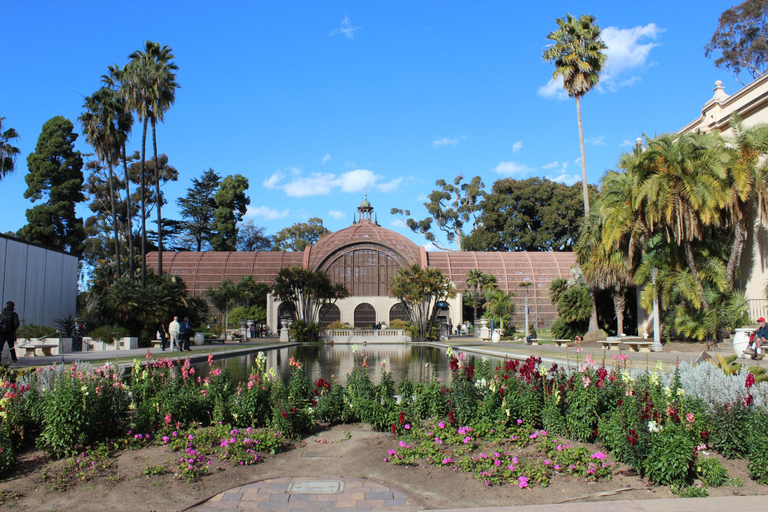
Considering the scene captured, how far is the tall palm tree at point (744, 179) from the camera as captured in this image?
68.9 feet

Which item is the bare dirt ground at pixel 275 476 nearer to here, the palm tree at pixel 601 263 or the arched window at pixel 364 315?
the palm tree at pixel 601 263

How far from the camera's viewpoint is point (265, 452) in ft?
21.5

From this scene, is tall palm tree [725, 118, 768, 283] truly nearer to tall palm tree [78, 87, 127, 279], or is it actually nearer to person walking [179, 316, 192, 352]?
person walking [179, 316, 192, 352]

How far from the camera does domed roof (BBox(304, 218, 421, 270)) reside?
59.5 m

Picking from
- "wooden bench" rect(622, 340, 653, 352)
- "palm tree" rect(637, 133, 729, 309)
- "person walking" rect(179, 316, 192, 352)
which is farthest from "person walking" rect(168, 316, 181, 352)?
"wooden bench" rect(622, 340, 653, 352)

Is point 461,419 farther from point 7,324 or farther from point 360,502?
point 7,324

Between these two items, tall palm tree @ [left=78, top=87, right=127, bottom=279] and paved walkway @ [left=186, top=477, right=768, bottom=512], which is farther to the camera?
tall palm tree @ [left=78, top=87, right=127, bottom=279]

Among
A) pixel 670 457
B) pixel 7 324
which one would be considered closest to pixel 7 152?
pixel 7 324

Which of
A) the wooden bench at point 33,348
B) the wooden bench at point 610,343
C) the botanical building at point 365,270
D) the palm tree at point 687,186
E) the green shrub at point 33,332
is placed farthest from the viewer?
the botanical building at point 365,270

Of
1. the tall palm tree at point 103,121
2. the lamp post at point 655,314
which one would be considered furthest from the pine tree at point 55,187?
the lamp post at point 655,314

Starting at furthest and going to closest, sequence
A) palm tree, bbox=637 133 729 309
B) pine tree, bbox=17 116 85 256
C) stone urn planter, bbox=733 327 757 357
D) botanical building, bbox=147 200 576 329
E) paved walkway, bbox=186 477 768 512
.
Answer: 1. botanical building, bbox=147 200 576 329
2. pine tree, bbox=17 116 85 256
3. palm tree, bbox=637 133 729 309
4. stone urn planter, bbox=733 327 757 357
5. paved walkway, bbox=186 477 768 512

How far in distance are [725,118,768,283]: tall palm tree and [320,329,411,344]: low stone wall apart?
23.0 metres

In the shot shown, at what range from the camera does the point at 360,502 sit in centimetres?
513

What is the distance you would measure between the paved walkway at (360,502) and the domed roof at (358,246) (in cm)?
5346
